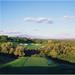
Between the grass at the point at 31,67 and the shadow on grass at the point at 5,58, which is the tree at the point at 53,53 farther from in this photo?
the shadow on grass at the point at 5,58

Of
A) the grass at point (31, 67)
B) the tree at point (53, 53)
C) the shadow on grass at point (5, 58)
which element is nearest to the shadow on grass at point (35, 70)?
the grass at point (31, 67)

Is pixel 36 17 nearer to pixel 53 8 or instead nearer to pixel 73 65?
pixel 53 8

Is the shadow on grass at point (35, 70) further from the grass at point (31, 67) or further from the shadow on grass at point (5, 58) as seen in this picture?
the shadow on grass at point (5, 58)

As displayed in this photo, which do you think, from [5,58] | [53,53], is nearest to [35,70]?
[53,53]

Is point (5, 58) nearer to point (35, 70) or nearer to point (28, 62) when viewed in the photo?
point (28, 62)

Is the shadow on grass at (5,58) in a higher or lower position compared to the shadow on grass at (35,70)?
higher

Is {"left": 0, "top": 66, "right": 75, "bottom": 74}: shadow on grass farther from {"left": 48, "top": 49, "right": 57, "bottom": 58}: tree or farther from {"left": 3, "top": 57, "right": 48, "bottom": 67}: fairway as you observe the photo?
{"left": 48, "top": 49, "right": 57, "bottom": 58}: tree

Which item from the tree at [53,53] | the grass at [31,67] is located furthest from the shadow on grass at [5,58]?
the tree at [53,53]

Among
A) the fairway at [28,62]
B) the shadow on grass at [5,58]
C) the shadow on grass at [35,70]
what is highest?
the shadow on grass at [5,58]

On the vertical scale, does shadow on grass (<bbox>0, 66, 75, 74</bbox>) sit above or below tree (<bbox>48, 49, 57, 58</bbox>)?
below

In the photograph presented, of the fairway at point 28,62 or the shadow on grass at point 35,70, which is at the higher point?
the fairway at point 28,62

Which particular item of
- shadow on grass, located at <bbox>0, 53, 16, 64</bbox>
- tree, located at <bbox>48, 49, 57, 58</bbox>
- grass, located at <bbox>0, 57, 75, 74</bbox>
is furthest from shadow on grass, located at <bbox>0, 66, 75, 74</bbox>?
tree, located at <bbox>48, 49, 57, 58</bbox>
